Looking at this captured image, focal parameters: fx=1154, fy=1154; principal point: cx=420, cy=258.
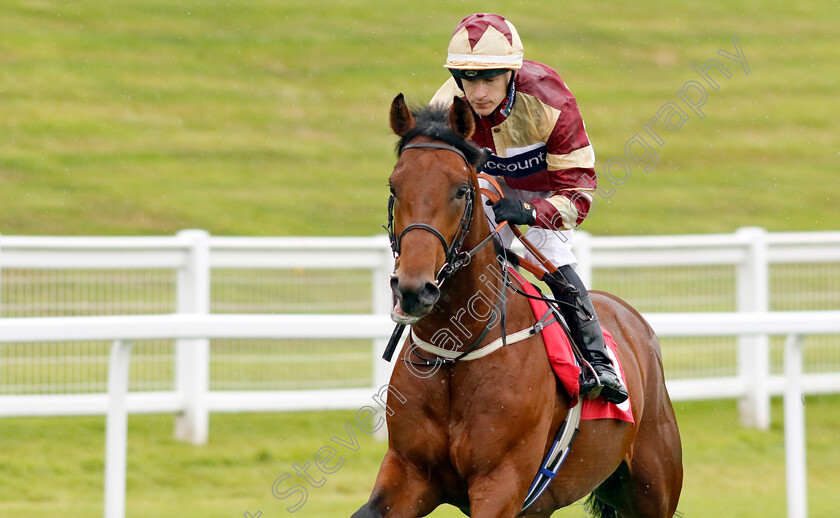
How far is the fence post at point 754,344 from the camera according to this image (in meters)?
8.38

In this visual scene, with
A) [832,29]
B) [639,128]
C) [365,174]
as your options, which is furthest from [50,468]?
[832,29]

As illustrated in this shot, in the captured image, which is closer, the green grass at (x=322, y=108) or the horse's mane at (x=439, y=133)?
the horse's mane at (x=439, y=133)

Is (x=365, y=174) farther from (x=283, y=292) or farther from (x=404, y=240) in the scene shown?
(x=404, y=240)

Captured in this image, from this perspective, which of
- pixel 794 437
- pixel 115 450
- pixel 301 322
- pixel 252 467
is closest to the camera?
pixel 115 450

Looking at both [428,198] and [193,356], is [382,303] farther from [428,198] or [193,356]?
[428,198]

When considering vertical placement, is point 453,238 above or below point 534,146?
below

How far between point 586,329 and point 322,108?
46.5ft

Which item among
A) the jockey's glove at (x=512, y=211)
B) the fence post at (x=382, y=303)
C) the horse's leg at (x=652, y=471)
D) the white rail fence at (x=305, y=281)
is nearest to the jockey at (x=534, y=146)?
the jockey's glove at (x=512, y=211)

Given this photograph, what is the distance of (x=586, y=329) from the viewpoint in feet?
A: 13.8

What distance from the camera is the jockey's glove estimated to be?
12.5 ft

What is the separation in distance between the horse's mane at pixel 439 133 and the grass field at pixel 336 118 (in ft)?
14.7

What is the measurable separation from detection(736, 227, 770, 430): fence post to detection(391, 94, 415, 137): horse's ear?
5275 mm

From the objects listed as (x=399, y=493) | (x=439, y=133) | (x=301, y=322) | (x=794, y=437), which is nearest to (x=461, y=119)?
(x=439, y=133)

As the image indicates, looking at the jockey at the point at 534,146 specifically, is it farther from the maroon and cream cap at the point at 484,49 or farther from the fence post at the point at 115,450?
the fence post at the point at 115,450
